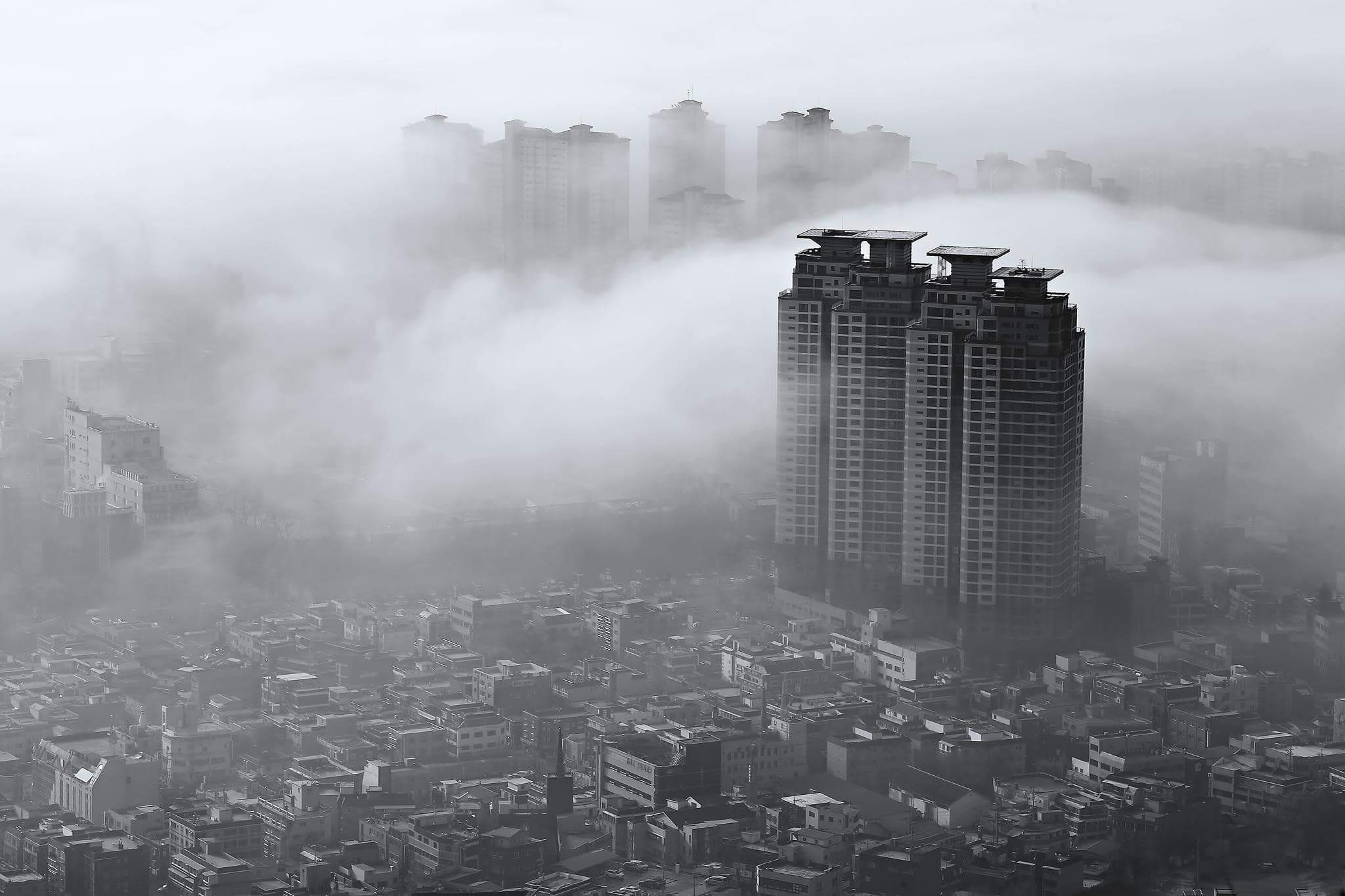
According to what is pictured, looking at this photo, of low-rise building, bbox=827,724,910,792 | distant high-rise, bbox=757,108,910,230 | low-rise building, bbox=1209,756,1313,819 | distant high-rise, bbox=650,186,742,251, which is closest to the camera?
low-rise building, bbox=1209,756,1313,819

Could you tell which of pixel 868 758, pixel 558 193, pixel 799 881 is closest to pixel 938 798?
pixel 868 758

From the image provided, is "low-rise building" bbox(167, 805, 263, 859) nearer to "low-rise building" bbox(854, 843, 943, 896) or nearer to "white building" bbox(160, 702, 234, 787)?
"white building" bbox(160, 702, 234, 787)

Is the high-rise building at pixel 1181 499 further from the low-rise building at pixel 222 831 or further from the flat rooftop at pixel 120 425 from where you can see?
the low-rise building at pixel 222 831

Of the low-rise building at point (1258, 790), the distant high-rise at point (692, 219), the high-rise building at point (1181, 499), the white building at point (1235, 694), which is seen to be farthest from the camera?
the distant high-rise at point (692, 219)

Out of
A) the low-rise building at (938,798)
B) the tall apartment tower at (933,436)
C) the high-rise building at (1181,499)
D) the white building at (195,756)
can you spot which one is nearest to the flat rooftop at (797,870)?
the low-rise building at (938,798)

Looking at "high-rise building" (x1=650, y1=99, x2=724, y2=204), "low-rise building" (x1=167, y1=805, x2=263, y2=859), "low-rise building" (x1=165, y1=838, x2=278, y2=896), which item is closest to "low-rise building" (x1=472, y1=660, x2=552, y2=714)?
"low-rise building" (x1=167, y1=805, x2=263, y2=859)

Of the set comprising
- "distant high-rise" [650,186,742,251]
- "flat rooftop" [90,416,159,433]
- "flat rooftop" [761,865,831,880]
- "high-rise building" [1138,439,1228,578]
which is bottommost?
"flat rooftop" [761,865,831,880]
